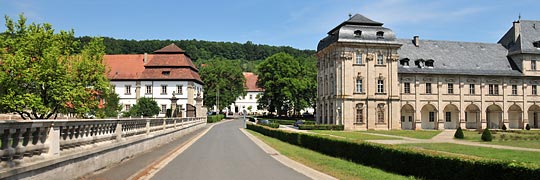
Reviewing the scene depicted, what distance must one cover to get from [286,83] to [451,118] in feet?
100

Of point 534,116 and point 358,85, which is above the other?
point 358,85

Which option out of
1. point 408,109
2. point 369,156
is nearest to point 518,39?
point 408,109

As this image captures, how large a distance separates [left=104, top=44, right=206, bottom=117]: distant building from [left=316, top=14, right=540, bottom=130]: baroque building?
68.6 feet

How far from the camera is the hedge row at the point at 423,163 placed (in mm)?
9672

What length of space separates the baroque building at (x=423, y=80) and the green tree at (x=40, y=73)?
3391 centimetres

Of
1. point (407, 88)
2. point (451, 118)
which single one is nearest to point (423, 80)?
point (407, 88)

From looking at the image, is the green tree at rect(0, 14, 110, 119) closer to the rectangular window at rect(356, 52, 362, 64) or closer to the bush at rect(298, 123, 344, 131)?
the bush at rect(298, 123, 344, 131)

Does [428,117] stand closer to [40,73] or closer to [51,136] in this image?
[40,73]

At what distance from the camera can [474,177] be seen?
10.8 m

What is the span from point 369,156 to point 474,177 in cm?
581

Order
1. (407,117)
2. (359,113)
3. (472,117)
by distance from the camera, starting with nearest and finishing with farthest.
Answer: (359,113) < (407,117) < (472,117)

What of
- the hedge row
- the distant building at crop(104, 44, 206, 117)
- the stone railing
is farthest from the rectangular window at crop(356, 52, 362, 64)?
the stone railing

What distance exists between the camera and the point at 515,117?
2603 inches

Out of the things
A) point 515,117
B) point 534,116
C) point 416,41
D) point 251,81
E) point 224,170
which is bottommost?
point 224,170
